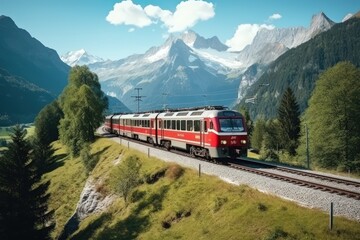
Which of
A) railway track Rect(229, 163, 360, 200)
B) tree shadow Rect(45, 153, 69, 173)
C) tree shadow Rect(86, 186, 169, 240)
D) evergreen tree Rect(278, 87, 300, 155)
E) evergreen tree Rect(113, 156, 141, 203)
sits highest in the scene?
evergreen tree Rect(278, 87, 300, 155)

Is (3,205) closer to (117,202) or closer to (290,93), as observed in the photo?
(117,202)

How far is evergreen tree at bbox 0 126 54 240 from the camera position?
1231 inches

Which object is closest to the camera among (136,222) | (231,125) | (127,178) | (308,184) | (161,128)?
(308,184)

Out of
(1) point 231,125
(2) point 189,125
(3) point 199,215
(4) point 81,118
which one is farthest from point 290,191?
(4) point 81,118

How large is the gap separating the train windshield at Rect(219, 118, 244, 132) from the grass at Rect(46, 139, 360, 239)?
15.8ft

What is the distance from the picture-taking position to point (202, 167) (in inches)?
1150

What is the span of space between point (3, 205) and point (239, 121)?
2240 cm

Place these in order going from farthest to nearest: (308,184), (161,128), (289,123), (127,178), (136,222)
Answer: (289,123), (161,128), (127,178), (136,222), (308,184)

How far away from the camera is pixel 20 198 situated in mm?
33906

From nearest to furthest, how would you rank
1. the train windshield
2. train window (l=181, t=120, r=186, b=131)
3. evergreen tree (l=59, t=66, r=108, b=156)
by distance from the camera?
the train windshield → train window (l=181, t=120, r=186, b=131) → evergreen tree (l=59, t=66, r=108, b=156)

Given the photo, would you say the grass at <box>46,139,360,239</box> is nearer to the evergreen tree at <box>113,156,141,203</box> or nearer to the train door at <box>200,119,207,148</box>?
the evergreen tree at <box>113,156,141,203</box>

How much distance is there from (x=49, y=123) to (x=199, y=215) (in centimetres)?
8683

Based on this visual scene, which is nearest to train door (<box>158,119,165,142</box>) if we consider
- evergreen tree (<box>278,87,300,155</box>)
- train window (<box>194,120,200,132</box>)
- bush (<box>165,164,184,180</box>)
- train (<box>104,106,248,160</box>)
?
train (<box>104,106,248,160</box>)

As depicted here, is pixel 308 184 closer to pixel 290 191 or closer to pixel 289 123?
pixel 290 191
